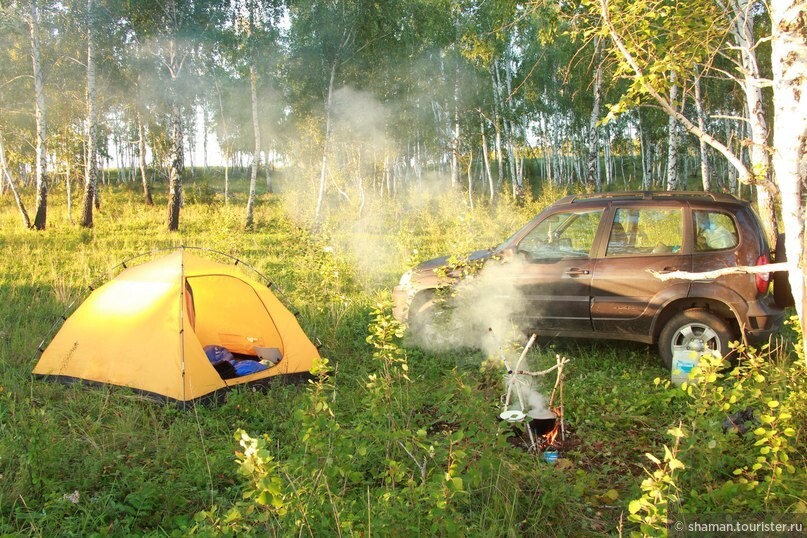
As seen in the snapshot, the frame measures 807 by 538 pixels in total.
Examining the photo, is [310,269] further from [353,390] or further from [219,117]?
[219,117]

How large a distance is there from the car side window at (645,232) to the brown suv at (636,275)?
1 cm

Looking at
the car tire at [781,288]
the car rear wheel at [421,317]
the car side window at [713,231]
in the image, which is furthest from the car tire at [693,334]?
the car rear wheel at [421,317]

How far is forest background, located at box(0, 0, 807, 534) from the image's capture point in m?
3.27

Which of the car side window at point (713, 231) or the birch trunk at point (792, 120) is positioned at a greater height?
the birch trunk at point (792, 120)

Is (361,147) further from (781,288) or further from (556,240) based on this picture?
(781,288)

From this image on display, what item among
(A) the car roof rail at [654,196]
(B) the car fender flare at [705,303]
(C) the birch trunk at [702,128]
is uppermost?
(C) the birch trunk at [702,128]

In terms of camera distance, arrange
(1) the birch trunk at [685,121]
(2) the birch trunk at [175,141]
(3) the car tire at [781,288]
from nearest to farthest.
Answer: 1. (1) the birch trunk at [685,121]
2. (3) the car tire at [781,288]
3. (2) the birch trunk at [175,141]

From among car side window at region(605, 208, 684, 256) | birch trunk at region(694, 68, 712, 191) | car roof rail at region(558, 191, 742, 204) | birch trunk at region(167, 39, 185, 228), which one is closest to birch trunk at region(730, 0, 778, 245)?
car roof rail at region(558, 191, 742, 204)

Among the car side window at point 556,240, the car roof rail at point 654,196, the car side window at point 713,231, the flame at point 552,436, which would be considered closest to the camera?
the flame at point 552,436

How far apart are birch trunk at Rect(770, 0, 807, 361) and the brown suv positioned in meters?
2.74

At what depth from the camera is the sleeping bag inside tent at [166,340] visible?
5.29 m

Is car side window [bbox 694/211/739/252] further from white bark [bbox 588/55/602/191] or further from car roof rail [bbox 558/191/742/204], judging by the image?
white bark [bbox 588/55/602/191]

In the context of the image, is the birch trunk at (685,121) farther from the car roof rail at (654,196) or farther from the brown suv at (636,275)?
the car roof rail at (654,196)

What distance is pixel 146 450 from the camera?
14.2ft
